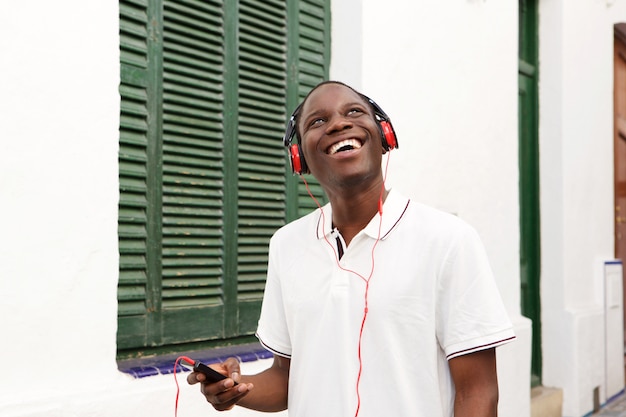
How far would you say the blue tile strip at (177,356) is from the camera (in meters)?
3.34

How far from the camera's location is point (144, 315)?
353 centimetres

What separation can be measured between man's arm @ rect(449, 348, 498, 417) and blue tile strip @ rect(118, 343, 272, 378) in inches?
73.2

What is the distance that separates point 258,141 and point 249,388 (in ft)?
8.02

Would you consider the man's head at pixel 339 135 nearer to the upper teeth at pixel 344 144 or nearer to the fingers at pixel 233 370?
Answer: the upper teeth at pixel 344 144

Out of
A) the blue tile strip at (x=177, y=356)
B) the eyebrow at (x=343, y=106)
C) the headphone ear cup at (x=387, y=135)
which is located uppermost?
the eyebrow at (x=343, y=106)

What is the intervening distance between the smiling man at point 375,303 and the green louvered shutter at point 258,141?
2.09 m

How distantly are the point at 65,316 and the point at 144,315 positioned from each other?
1.81 ft

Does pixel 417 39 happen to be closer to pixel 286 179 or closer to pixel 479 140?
pixel 479 140

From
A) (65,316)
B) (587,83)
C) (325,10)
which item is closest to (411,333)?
(65,316)

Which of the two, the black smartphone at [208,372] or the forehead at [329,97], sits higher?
the forehead at [329,97]

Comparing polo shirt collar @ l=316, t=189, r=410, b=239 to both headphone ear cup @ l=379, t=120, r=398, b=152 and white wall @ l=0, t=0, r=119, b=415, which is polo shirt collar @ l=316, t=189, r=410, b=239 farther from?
white wall @ l=0, t=0, r=119, b=415

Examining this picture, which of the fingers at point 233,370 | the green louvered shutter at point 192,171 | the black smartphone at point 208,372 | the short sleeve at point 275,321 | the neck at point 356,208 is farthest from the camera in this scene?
the green louvered shutter at point 192,171

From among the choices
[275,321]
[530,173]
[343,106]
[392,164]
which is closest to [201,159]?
[392,164]

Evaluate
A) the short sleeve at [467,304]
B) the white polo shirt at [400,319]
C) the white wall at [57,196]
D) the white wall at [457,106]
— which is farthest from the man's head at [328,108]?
the white wall at [457,106]
